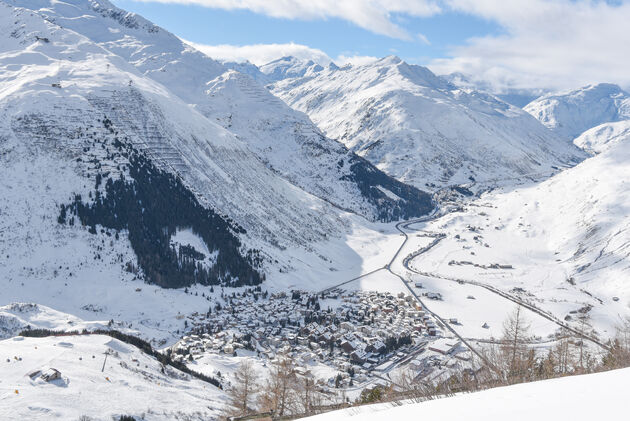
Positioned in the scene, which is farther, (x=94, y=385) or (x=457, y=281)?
(x=457, y=281)

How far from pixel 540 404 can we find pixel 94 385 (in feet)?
124

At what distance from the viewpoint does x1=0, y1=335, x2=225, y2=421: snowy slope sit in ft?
102

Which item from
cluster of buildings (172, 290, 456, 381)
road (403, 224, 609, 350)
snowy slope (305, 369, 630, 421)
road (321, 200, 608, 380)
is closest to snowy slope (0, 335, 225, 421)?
cluster of buildings (172, 290, 456, 381)

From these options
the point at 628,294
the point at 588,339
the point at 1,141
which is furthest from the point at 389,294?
the point at 1,141

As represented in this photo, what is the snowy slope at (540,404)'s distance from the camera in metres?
10.9

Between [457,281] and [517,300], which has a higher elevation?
[517,300]

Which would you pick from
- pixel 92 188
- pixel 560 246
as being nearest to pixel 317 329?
pixel 92 188

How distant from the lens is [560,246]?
406 ft

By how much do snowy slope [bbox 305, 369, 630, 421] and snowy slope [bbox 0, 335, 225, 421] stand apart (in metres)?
27.3

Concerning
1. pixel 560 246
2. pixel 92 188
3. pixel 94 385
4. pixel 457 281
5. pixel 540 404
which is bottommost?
pixel 457 281

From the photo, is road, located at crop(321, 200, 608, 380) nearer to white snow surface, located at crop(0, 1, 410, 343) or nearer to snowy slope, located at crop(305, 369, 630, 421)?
white snow surface, located at crop(0, 1, 410, 343)

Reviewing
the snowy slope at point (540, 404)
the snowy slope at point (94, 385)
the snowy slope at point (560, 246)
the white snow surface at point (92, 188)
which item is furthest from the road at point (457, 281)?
the snowy slope at point (94, 385)

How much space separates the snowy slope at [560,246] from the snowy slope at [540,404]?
233 feet

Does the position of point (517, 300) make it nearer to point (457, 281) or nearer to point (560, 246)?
point (457, 281)
